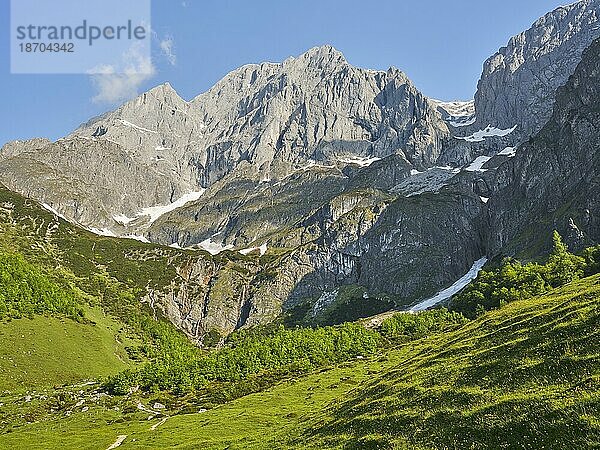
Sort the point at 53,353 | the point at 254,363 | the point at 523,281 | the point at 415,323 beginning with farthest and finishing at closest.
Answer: the point at 415,323
the point at 523,281
the point at 53,353
the point at 254,363

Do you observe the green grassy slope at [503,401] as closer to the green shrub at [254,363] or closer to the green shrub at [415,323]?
the green shrub at [254,363]

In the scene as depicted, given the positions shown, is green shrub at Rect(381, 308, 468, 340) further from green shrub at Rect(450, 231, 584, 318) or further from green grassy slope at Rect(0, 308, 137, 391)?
green grassy slope at Rect(0, 308, 137, 391)

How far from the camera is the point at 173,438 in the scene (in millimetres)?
69062

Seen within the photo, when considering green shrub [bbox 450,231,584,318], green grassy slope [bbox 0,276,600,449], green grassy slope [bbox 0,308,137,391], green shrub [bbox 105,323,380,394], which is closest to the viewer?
green grassy slope [bbox 0,276,600,449]

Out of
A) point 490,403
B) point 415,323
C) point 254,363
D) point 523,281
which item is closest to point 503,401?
point 490,403

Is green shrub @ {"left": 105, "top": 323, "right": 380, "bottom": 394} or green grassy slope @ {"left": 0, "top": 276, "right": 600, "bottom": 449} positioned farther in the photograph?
green shrub @ {"left": 105, "top": 323, "right": 380, "bottom": 394}

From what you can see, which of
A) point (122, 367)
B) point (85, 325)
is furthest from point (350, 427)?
point (85, 325)

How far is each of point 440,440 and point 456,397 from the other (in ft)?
21.7

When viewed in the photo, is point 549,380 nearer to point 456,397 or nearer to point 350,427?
point 456,397

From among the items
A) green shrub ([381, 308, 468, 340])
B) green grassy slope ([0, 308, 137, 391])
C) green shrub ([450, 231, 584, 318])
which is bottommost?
green shrub ([381, 308, 468, 340])

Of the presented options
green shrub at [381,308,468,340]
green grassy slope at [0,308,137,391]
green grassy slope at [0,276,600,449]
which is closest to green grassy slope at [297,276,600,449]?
green grassy slope at [0,276,600,449]

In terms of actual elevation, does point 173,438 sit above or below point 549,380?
below

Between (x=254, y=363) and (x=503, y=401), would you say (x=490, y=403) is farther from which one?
(x=254, y=363)

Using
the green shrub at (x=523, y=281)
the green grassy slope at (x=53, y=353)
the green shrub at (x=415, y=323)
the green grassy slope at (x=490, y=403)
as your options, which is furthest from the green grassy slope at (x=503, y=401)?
the green shrub at (x=415, y=323)
